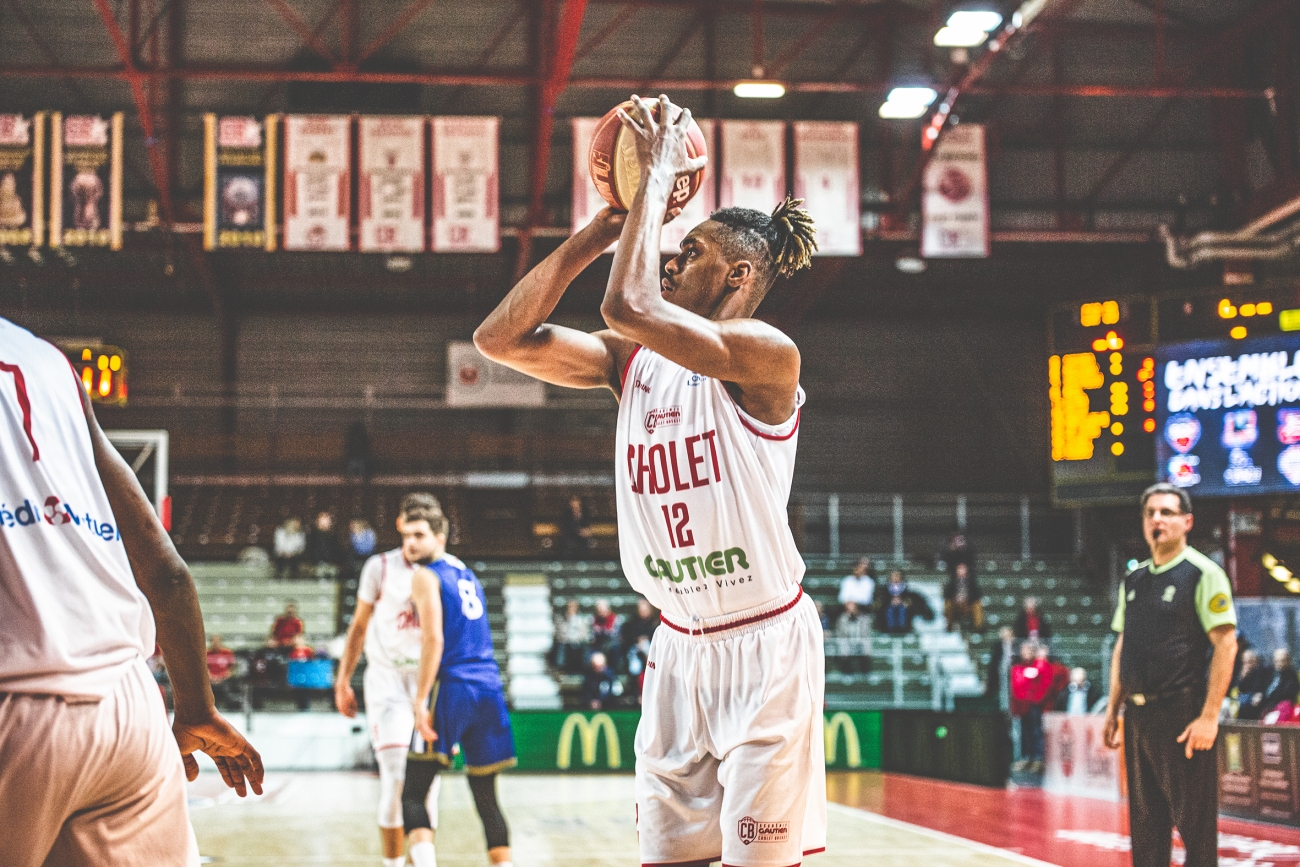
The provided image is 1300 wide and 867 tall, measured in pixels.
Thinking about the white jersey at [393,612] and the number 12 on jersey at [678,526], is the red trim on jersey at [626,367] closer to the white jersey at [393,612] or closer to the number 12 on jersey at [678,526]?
the number 12 on jersey at [678,526]

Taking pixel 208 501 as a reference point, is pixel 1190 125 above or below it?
above

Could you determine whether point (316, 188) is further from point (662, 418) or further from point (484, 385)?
point (662, 418)

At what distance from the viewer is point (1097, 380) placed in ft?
42.2

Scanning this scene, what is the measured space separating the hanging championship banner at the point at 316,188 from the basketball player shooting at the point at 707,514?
12.1 metres

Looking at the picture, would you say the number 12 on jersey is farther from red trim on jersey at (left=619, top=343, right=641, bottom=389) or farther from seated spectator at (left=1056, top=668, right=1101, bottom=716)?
seated spectator at (left=1056, top=668, right=1101, bottom=716)

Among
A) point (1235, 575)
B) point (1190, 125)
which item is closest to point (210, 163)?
point (1235, 575)

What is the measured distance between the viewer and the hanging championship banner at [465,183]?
14992mm

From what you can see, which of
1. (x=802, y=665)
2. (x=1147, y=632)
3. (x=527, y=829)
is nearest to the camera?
(x=802, y=665)

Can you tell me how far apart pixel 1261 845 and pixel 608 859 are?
4.32 metres

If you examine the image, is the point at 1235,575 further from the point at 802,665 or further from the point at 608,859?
the point at 802,665

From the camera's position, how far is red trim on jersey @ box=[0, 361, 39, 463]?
2.21 m

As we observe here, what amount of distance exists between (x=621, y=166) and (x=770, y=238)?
Answer: 17.0 inches

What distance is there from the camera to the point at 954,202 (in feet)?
54.1

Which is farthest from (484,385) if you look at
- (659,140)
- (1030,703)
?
(659,140)
